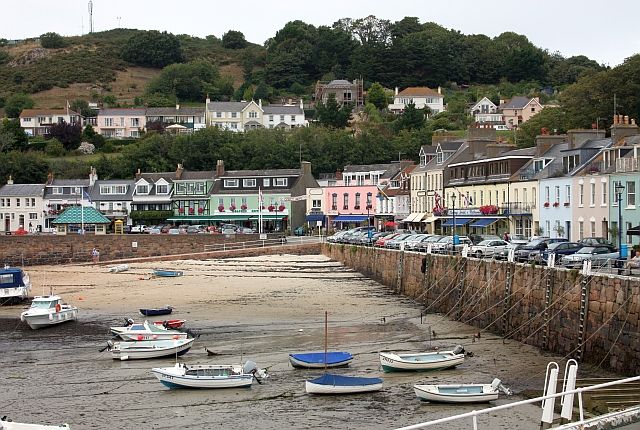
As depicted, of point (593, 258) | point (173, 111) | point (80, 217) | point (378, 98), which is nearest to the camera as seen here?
point (593, 258)

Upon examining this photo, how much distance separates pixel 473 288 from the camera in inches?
1708

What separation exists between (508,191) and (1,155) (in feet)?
233

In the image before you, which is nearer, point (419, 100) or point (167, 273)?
point (167, 273)

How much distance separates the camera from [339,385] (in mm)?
29156

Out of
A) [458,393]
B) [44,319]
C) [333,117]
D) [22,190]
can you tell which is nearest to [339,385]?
[458,393]

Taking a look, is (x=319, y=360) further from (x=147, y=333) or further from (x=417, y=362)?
(x=147, y=333)

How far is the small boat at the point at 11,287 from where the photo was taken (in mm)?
57844

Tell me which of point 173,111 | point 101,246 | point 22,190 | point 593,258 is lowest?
point 101,246

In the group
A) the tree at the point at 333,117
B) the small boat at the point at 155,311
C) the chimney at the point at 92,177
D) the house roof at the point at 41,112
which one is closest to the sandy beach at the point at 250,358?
the small boat at the point at 155,311

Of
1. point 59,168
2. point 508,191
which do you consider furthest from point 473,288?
point 59,168

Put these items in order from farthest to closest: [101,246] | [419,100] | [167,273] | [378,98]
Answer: [378,98] < [419,100] < [101,246] < [167,273]

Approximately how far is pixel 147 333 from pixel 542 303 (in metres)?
13.2

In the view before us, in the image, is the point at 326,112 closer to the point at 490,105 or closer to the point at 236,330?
the point at 490,105

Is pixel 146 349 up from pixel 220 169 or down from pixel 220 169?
down
